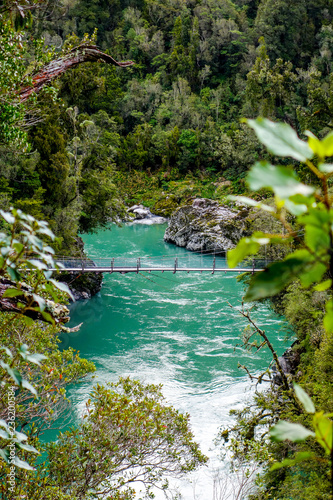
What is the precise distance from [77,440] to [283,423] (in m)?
2.92

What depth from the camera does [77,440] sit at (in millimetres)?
2943

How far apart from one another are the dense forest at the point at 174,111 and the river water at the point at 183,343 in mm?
685

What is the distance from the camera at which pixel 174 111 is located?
27.0 m

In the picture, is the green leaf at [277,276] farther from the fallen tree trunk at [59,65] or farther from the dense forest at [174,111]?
the dense forest at [174,111]

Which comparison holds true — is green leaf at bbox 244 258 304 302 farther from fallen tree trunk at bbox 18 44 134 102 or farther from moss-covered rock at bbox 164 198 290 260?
moss-covered rock at bbox 164 198 290 260

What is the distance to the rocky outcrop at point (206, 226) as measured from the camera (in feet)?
52.3

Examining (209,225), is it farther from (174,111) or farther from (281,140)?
(281,140)

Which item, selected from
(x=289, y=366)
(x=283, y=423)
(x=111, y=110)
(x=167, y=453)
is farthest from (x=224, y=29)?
(x=283, y=423)

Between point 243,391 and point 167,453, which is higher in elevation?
point 167,453

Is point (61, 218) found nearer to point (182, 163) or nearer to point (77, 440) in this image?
point (77, 440)

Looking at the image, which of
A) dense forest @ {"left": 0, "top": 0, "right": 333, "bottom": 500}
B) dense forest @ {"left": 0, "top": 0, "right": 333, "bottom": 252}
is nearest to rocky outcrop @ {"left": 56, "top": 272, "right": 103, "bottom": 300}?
dense forest @ {"left": 0, "top": 0, "right": 333, "bottom": 500}

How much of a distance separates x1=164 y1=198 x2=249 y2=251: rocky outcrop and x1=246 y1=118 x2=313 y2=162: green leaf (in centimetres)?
1525

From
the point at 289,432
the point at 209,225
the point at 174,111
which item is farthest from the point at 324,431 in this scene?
the point at 174,111

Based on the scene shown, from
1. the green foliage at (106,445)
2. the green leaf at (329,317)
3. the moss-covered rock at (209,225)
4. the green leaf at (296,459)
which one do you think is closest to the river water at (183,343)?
the green foliage at (106,445)
